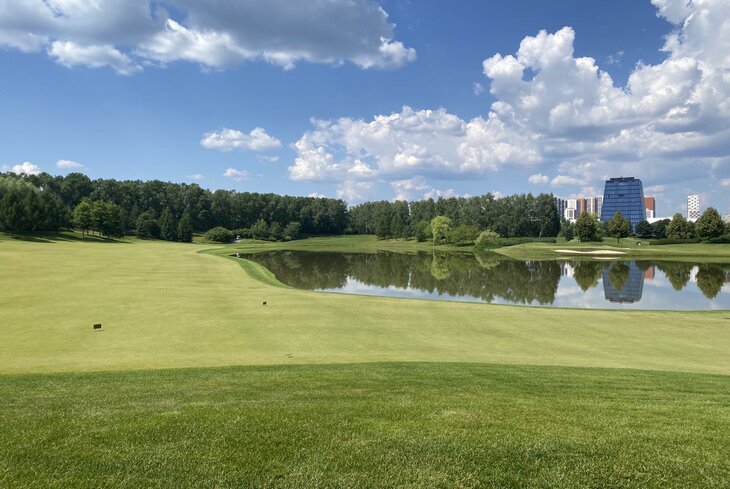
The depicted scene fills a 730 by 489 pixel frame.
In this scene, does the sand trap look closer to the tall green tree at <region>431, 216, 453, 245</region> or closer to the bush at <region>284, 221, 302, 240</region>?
the tall green tree at <region>431, 216, 453, 245</region>

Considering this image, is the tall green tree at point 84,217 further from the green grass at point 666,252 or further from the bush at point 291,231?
the green grass at point 666,252

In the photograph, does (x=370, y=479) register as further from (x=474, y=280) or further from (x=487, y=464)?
(x=474, y=280)

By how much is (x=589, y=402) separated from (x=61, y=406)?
8.78 metres

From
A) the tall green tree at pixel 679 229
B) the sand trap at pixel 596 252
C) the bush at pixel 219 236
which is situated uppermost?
the tall green tree at pixel 679 229

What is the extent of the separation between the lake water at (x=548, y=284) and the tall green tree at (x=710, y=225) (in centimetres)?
4759

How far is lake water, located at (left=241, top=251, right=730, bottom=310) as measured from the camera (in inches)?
1170

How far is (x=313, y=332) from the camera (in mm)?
15930

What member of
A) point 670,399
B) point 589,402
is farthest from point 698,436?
point 670,399

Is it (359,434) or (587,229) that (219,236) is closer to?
(587,229)

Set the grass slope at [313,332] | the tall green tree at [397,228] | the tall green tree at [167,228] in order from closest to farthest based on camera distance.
→ the grass slope at [313,332], the tall green tree at [167,228], the tall green tree at [397,228]

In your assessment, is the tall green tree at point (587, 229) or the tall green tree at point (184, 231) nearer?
the tall green tree at point (587, 229)

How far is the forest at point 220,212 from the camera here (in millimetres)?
97312

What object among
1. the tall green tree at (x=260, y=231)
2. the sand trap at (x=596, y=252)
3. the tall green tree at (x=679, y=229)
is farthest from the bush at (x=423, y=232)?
the tall green tree at (x=679, y=229)

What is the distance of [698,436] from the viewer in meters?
6.05
